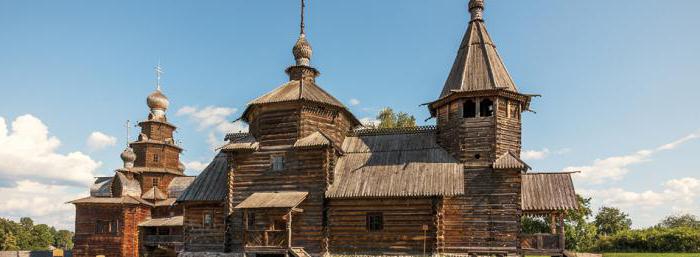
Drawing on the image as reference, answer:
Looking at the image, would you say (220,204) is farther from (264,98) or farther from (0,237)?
(0,237)

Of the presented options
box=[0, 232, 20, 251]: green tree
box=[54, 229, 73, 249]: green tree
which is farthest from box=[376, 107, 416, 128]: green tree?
box=[54, 229, 73, 249]: green tree

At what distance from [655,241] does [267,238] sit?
102 ft

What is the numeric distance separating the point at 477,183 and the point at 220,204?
41.6 ft

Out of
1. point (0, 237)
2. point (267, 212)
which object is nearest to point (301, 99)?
point (267, 212)

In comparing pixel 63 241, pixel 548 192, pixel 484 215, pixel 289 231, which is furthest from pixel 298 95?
pixel 63 241

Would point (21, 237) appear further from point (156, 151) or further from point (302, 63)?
point (302, 63)

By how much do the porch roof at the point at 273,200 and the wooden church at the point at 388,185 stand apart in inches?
3.9

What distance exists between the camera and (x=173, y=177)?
44.4m

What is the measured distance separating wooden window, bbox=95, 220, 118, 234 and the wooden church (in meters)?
16.5

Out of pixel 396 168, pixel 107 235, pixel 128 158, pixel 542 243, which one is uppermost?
pixel 128 158

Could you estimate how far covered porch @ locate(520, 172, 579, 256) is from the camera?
21.8m

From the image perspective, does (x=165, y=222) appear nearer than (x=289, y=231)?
No

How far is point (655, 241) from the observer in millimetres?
38156

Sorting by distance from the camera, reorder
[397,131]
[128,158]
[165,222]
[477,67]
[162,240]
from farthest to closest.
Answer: [128,158]
[165,222]
[162,240]
[397,131]
[477,67]
